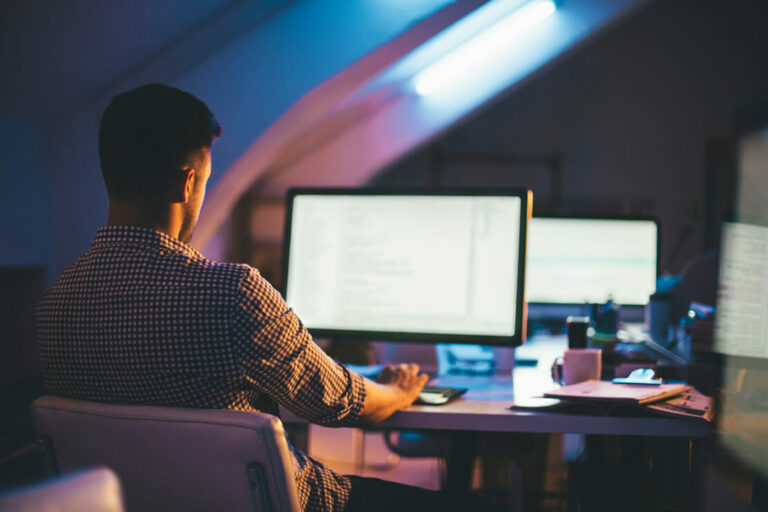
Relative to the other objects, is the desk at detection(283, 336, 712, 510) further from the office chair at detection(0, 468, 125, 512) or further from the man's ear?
the office chair at detection(0, 468, 125, 512)

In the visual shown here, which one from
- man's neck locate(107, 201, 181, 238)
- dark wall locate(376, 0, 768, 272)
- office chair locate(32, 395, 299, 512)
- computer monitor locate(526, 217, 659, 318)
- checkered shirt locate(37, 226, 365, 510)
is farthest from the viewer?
dark wall locate(376, 0, 768, 272)

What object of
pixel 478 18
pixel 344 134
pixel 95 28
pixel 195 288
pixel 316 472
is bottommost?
pixel 316 472

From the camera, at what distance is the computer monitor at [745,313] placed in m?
1.18

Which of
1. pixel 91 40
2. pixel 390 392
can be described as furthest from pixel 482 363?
pixel 91 40

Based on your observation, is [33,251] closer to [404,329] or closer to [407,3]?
[404,329]

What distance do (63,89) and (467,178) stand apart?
4577 mm

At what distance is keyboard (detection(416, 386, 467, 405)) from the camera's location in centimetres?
123

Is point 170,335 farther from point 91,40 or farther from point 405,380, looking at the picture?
point 91,40

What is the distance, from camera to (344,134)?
4.36m

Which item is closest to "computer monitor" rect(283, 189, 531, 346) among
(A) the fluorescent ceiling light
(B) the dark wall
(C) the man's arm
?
(C) the man's arm

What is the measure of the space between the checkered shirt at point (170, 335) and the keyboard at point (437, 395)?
1.09 ft

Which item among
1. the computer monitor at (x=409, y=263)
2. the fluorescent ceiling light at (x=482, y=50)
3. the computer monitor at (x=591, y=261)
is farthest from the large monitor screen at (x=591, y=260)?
the fluorescent ceiling light at (x=482, y=50)

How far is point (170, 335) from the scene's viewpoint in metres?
0.84

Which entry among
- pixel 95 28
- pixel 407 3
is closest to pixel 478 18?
pixel 407 3
